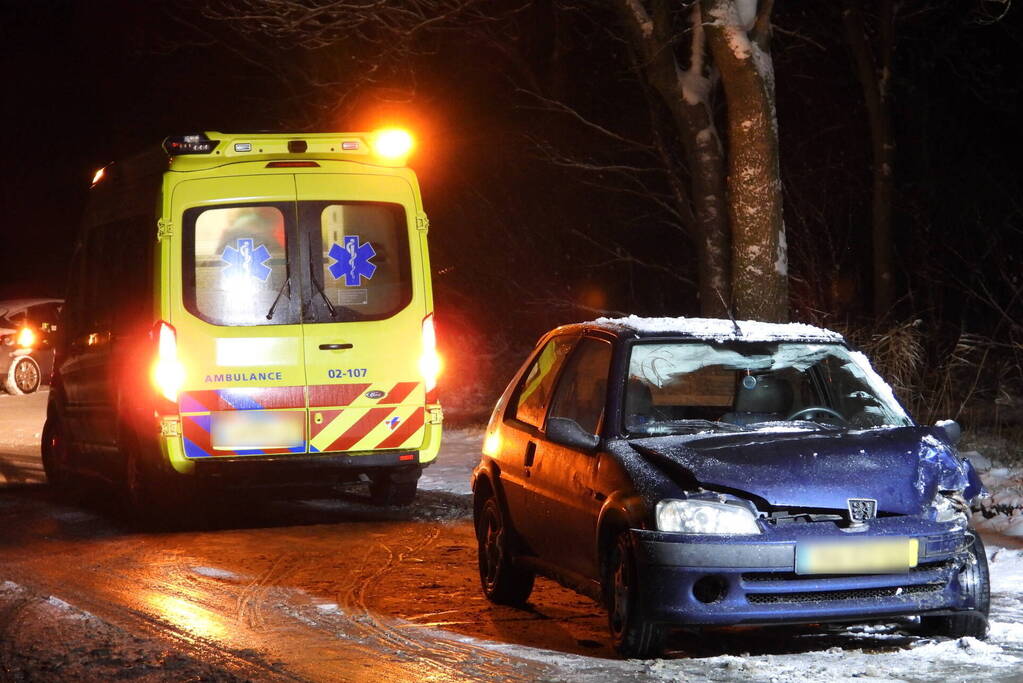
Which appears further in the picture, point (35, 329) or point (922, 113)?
point (35, 329)

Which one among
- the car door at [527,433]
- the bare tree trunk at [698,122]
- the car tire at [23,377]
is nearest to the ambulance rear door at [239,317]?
the car door at [527,433]

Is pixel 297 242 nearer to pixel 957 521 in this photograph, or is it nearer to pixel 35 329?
pixel 957 521

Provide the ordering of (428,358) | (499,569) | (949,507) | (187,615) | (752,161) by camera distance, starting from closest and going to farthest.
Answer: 1. (949,507)
2. (187,615)
3. (499,569)
4. (428,358)
5. (752,161)

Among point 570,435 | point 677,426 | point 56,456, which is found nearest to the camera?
point 570,435

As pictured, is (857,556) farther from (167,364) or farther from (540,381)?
(167,364)

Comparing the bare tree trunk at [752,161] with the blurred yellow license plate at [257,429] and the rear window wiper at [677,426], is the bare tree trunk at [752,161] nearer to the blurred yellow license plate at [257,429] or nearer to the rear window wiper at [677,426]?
the blurred yellow license plate at [257,429]

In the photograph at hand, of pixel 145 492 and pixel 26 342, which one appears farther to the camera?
pixel 26 342

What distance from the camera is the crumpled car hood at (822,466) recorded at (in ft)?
20.4

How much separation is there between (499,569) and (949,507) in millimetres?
2449

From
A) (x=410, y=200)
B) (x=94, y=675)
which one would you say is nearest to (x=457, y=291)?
(x=410, y=200)

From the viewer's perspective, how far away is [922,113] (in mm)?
23094

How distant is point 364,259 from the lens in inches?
426

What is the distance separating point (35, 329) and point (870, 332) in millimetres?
16731

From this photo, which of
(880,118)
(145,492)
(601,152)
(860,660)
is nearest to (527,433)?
(860,660)
